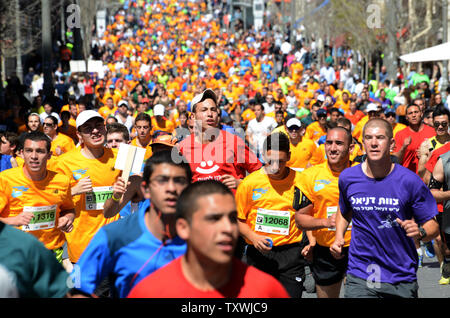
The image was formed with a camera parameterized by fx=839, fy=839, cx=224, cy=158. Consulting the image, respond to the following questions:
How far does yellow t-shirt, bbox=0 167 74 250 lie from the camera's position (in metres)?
7.00

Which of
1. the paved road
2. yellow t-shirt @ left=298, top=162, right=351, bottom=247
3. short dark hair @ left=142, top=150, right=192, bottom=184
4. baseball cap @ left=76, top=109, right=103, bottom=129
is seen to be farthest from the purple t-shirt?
the paved road

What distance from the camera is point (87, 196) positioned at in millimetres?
7535

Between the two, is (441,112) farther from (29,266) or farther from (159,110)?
(29,266)

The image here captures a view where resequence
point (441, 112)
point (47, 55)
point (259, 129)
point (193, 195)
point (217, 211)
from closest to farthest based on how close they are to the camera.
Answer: point (217, 211) < point (193, 195) < point (441, 112) < point (259, 129) < point (47, 55)

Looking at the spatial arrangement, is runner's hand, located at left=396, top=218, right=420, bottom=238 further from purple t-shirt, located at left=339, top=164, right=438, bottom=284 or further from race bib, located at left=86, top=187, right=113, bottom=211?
race bib, located at left=86, top=187, right=113, bottom=211

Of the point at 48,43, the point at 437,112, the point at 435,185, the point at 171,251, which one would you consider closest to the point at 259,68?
the point at 48,43

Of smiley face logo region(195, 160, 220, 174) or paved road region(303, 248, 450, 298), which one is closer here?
smiley face logo region(195, 160, 220, 174)

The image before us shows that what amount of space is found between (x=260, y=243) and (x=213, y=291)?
319 cm

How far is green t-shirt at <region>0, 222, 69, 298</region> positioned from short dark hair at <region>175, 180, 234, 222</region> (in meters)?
0.66

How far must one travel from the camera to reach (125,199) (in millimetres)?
6270

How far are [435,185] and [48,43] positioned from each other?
14259 mm

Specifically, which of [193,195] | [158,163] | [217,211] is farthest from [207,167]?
[217,211]

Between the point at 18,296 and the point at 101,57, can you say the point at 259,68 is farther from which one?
the point at 18,296

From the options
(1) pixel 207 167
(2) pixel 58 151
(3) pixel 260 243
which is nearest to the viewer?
(3) pixel 260 243
